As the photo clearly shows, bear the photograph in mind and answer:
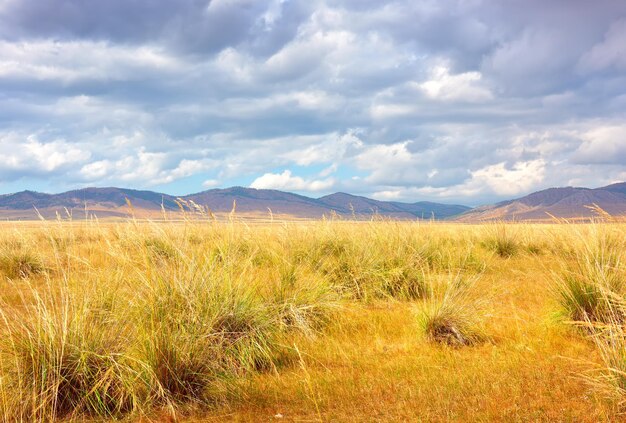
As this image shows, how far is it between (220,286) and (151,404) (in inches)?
62.7

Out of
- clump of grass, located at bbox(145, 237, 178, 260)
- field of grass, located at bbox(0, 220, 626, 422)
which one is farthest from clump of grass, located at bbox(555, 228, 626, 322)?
clump of grass, located at bbox(145, 237, 178, 260)

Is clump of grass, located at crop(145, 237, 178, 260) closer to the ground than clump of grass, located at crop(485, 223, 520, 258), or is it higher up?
higher up

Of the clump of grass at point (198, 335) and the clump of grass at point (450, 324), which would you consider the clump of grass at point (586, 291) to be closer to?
the clump of grass at point (450, 324)

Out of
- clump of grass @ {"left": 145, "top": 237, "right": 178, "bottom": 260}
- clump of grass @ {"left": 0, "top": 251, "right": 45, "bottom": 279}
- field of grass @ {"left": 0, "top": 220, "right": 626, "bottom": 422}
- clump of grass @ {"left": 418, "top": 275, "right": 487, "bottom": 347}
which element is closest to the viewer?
field of grass @ {"left": 0, "top": 220, "right": 626, "bottom": 422}

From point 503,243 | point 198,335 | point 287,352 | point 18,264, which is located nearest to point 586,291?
point 287,352

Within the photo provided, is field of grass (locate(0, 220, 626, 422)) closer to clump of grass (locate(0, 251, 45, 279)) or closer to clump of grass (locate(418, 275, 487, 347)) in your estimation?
clump of grass (locate(418, 275, 487, 347))

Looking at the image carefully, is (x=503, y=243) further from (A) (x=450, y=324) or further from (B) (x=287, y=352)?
(B) (x=287, y=352)

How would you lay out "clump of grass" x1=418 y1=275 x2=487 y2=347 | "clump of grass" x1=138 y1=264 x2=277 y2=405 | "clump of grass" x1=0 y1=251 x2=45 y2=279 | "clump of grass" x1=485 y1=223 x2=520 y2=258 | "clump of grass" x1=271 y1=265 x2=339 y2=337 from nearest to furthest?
"clump of grass" x1=138 y1=264 x2=277 y2=405
"clump of grass" x1=418 y1=275 x2=487 y2=347
"clump of grass" x1=271 y1=265 x2=339 y2=337
"clump of grass" x1=0 y1=251 x2=45 y2=279
"clump of grass" x1=485 y1=223 x2=520 y2=258

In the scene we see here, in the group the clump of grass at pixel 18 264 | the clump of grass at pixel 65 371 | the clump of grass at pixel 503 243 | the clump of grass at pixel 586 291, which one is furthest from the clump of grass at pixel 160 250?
the clump of grass at pixel 503 243

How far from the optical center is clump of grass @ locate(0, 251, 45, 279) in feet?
32.7

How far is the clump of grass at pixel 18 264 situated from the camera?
9977 millimetres

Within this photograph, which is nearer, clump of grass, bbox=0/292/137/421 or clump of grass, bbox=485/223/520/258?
clump of grass, bbox=0/292/137/421

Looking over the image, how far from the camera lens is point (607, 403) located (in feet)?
13.0

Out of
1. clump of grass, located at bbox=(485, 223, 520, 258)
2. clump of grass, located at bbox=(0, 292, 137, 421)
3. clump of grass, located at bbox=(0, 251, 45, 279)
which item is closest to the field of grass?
clump of grass, located at bbox=(0, 292, 137, 421)
